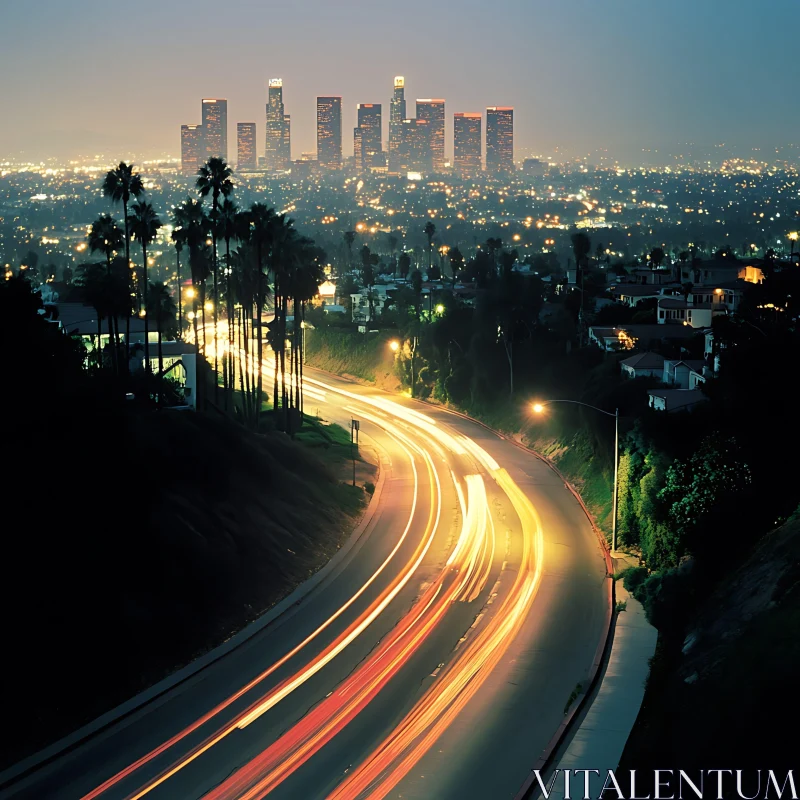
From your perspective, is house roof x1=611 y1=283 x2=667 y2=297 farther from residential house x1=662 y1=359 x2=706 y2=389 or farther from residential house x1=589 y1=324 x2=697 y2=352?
residential house x1=662 y1=359 x2=706 y2=389

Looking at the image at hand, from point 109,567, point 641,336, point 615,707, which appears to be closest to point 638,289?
point 641,336

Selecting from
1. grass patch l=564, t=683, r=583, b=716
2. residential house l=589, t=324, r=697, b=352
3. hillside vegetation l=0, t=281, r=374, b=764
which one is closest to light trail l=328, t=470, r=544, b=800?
grass patch l=564, t=683, r=583, b=716

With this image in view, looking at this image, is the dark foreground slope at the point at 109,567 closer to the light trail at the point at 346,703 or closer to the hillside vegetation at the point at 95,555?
the hillside vegetation at the point at 95,555

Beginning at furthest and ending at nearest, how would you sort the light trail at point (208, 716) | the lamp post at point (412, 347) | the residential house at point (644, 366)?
the lamp post at point (412, 347) < the residential house at point (644, 366) < the light trail at point (208, 716)

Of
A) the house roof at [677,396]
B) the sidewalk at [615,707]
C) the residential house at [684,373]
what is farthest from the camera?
the residential house at [684,373]

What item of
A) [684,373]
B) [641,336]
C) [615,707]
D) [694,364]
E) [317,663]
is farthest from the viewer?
[641,336]

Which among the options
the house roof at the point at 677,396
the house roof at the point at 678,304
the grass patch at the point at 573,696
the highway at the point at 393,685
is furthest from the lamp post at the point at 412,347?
the grass patch at the point at 573,696

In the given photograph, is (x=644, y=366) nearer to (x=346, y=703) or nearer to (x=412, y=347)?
(x=412, y=347)
